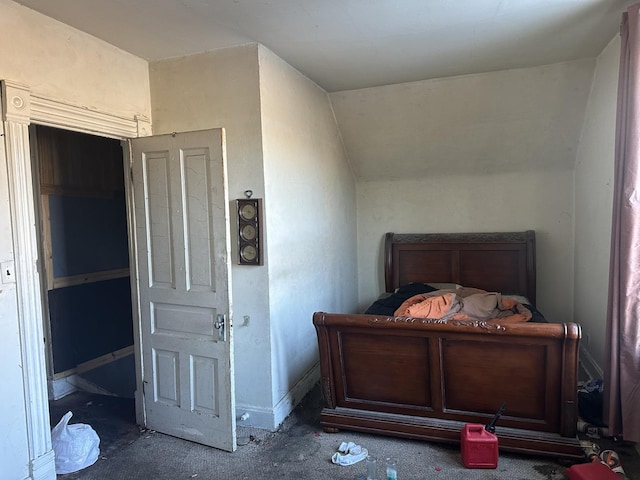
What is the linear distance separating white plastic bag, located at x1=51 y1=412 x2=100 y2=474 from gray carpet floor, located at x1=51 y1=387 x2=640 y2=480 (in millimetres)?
44

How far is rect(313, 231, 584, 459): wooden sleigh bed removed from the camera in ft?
7.98

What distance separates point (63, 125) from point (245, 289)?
1489 mm

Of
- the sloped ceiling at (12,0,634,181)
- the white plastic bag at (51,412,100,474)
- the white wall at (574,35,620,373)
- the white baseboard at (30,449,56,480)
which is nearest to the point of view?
the white baseboard at (30,449,56,480)

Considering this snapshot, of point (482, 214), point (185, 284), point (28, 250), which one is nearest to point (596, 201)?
point (482, 214)

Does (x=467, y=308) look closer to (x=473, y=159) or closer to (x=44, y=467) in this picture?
(x=473, y=159)

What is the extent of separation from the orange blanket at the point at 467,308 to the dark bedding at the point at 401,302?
0.10 m

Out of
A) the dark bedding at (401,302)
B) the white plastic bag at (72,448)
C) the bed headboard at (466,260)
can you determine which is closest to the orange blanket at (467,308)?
the dark bedding at (401,302)

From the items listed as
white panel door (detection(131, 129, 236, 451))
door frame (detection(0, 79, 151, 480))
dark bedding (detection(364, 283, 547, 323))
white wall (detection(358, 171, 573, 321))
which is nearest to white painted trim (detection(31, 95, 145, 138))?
door frame (detection(0, 79, 151, 480))

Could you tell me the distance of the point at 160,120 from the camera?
10.3 feet

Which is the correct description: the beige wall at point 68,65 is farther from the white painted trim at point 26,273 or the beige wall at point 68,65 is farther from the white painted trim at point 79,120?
the white painted trim at point 26,273

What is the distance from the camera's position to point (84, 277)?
13.0ft

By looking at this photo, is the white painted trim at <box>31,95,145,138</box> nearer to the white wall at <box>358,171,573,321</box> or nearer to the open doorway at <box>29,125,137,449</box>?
the open doorway at <box>29,125,137,449</box>

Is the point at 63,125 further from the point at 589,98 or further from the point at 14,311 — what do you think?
the point at 589,98

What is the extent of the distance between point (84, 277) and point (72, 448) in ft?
5.77
